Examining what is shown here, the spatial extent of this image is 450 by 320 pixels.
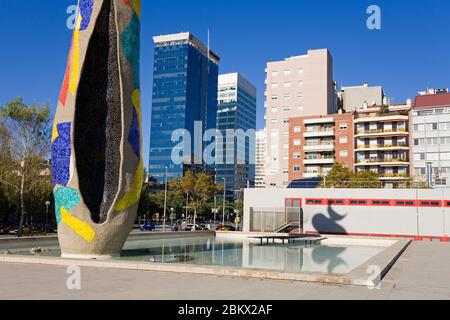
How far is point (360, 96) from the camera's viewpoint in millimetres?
105750

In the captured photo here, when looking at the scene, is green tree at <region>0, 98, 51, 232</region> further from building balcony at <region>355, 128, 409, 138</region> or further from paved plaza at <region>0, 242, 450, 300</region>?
building balcony at <region>355, 128, 409, 138</region>

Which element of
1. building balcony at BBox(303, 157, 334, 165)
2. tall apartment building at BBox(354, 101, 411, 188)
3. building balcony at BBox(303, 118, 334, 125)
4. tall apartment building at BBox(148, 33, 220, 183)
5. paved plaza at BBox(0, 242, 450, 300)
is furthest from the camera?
tall apartment building at BBox(148, 33, 220, 183)

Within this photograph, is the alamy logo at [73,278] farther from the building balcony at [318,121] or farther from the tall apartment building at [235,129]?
the tall apartment building at [235,129]

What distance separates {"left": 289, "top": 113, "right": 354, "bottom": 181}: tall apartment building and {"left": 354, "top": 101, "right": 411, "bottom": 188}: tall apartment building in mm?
Result: 1688

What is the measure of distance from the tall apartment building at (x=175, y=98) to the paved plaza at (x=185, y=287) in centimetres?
12651

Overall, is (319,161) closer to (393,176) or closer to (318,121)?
(318,121)

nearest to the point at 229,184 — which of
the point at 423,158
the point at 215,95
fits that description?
the point at 215,95

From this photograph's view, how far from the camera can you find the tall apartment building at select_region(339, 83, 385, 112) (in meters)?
101

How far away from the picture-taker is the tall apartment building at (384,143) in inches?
2864

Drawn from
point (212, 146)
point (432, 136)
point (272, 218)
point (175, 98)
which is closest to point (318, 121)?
point (432, 136)

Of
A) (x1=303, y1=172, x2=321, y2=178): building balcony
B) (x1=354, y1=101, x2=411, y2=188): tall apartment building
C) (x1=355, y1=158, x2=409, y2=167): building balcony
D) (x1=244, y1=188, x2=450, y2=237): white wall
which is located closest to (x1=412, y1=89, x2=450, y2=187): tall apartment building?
(x1=355, y1=158, x2=409, y2=167): building balcony

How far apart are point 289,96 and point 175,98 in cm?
5843

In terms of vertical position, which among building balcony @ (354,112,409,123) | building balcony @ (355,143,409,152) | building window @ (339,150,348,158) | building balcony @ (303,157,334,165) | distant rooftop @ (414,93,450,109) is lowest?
building balcony @ (303,157,334,165)
